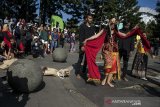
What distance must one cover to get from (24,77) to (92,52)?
9.80ft

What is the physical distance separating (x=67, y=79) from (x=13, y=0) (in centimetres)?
4698

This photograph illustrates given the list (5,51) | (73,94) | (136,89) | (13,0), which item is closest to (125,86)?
(136,89)

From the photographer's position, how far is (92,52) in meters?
11.6

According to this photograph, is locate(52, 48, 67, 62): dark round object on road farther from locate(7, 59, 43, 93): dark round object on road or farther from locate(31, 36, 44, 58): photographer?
locate(7, 59, 43, 93): dark round object on road

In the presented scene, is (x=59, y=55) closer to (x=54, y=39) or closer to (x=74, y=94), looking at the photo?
(x=54, y=39)

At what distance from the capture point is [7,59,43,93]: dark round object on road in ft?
30.1

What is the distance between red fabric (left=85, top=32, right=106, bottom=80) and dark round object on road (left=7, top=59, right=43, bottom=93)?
228 centimetres

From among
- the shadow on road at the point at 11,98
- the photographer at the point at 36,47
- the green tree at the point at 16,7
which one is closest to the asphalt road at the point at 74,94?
the shadow on road at the point at 11,98

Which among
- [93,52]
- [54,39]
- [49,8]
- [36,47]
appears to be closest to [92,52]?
[93,52]

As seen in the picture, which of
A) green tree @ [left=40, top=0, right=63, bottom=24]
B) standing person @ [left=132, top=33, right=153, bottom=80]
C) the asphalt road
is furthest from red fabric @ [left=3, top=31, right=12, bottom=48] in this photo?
green tree @ [left=40, top=0, right=63, bottom=24]

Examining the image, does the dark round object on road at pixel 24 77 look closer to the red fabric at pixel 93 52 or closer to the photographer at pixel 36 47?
the red fabric at pixel 93 52

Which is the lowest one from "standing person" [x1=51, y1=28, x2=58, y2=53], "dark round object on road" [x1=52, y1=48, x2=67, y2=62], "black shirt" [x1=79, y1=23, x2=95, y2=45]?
"dark round object on road" [x1=52, y1=48, x2=67, y2=62]

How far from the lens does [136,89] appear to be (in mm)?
11242

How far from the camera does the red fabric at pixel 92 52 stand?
11312 mm
